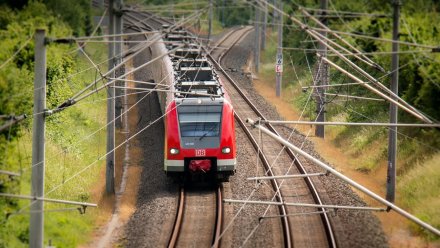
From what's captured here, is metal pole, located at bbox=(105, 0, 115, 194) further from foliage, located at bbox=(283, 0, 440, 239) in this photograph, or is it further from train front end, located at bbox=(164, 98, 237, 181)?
foliage, located at bbox=(283, 0, 440, 239)

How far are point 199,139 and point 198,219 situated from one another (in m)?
2.92

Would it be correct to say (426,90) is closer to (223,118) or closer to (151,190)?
(223,118)

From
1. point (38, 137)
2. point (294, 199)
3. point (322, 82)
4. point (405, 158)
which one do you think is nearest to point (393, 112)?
point (294, 199)

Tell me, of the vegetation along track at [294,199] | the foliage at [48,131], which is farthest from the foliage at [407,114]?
the foliage at [48,131]

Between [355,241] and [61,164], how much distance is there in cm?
1028

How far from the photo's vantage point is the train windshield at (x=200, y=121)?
963 inches

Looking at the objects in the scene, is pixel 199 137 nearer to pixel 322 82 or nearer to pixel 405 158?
pixel 405 158

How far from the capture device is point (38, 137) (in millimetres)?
16312

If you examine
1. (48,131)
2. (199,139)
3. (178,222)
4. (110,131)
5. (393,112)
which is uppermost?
(393,112)

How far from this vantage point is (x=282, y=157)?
96.7 feet

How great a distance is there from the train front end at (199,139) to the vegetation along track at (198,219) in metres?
0.62

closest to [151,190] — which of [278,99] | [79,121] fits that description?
[79,121]

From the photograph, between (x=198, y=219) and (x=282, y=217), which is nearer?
(x=282, y=217)

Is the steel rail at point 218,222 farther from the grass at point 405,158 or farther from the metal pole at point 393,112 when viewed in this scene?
the grass at point 405,158
